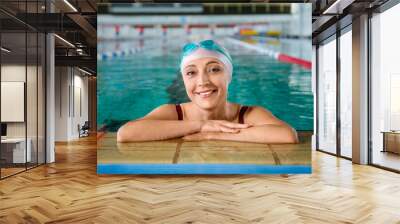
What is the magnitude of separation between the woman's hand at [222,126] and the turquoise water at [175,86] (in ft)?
1.27

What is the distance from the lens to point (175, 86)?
20.6ft

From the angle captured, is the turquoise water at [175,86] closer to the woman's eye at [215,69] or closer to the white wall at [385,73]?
the woman's eye at [215,69]

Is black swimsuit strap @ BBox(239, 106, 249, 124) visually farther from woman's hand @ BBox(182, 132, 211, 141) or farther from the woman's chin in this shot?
woman's hand @ BBox(182, 132, 211, 141)

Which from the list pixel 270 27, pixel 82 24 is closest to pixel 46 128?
pixel 82 24

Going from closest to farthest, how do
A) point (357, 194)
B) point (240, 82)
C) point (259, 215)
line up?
point (259, 215), point (357, 194), point (240, 82)

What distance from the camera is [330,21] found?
8414mm

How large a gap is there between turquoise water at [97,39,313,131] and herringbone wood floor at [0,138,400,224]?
3.64ft

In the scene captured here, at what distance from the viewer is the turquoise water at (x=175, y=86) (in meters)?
6.25

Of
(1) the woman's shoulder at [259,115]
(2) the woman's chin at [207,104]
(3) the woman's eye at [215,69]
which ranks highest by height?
(3) the woman's eye at [215,69]

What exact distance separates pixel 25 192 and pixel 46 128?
3.22 meters

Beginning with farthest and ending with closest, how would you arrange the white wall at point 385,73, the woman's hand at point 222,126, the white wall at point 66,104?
1. the white wall at point 66,104
2. the white wall at point 385,73
3. the woman's hand at point 222,126

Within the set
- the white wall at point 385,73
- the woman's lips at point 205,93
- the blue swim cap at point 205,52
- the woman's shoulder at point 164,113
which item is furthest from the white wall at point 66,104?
the white wall at point 385,73

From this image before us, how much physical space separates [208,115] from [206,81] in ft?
1.82

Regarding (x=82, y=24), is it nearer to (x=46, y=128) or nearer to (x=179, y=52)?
(x=46, y=128)
